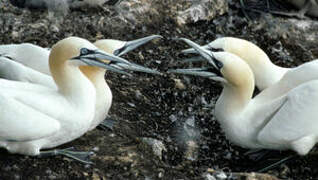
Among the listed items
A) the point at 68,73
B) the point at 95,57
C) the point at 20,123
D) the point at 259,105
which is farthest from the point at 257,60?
the point at 20,123

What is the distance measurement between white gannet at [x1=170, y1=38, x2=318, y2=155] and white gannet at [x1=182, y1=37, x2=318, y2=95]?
160mm

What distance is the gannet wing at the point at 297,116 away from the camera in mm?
4648

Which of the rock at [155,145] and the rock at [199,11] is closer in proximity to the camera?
the rock at [155,145]

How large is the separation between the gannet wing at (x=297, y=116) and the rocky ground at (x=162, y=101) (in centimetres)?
29

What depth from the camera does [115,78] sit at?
5.59m

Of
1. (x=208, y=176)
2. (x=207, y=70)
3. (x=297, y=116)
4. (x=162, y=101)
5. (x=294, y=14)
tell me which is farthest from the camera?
(x=294, y=14)

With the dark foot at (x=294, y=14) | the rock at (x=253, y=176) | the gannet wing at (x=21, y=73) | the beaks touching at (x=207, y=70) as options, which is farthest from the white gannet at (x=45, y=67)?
the dark foot at (x=294, y=14)

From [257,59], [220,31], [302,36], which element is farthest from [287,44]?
[257,59]

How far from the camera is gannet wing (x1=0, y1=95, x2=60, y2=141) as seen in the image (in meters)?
4.05

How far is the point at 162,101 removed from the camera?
5.48m

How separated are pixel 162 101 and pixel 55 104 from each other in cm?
140

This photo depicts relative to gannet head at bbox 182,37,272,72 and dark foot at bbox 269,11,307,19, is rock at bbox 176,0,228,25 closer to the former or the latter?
dark foot at bbox 269,11,307,19

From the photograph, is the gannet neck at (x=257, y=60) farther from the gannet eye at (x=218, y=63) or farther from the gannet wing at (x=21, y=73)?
the gannet wing at (x=21, y=73)

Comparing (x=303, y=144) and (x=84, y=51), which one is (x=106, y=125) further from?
(x=303, y=144)
